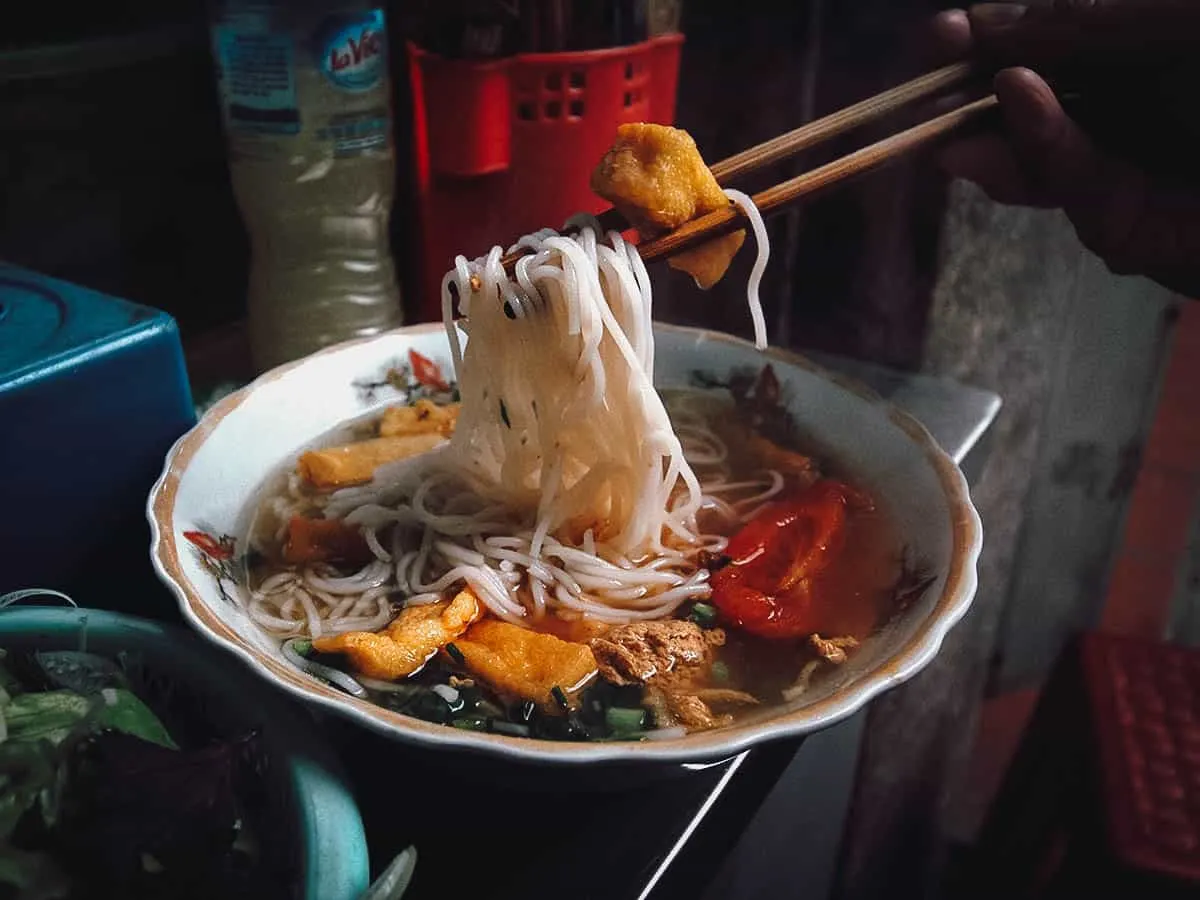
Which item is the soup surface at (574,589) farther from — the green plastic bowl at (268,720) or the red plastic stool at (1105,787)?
the red plastic stool at (1105,787)

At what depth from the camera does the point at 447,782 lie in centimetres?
115

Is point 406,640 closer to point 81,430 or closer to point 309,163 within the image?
point 81,430

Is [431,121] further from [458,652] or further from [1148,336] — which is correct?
[1148,336]

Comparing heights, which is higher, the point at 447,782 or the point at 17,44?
the point at 17,44

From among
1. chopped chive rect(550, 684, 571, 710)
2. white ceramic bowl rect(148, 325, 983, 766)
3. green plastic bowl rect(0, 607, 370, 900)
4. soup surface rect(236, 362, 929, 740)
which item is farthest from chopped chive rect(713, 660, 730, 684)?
green plastic bowl rect(0, 607, 370, 900)

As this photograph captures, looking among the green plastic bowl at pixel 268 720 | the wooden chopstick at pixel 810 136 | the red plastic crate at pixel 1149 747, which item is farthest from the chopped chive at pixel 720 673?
the red plastic crate at pixel 1149 747

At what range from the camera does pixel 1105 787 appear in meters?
2.07

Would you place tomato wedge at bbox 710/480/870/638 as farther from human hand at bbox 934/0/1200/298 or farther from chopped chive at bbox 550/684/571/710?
human hand at bbox 934/0/1200/298

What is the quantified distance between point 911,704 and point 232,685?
1859mm

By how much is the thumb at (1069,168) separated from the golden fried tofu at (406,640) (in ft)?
3.81

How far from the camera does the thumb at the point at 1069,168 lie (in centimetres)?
159

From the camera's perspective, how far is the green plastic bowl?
0.86 metres

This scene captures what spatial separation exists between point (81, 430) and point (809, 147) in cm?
110

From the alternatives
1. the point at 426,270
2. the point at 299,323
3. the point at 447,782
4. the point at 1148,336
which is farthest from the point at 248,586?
the point at 1148,336
